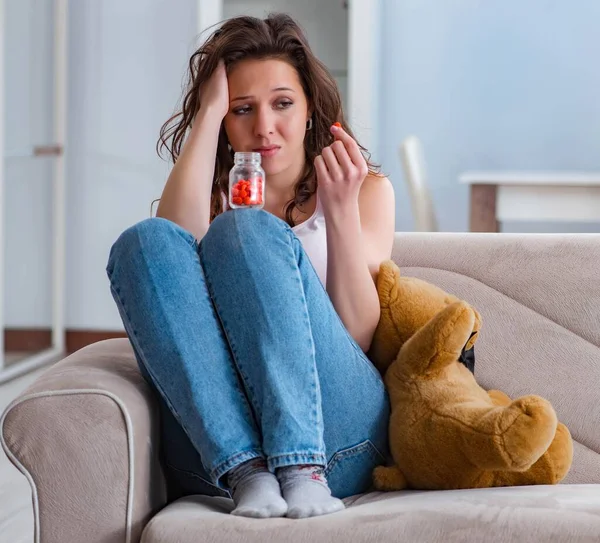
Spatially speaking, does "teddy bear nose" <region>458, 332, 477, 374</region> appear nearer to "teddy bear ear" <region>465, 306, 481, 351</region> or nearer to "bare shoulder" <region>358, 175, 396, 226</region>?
"teddy bear ear" <region>465, 306, 481, 351</region>

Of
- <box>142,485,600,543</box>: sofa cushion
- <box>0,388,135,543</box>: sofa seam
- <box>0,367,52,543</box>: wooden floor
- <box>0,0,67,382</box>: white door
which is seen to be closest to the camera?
<box>142,485,600,543</box>: sofa cushion

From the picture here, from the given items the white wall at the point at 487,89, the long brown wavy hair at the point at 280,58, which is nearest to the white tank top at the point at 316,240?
the long brown wavy hair at the point at 280,58

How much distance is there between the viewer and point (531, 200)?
340 centimetres

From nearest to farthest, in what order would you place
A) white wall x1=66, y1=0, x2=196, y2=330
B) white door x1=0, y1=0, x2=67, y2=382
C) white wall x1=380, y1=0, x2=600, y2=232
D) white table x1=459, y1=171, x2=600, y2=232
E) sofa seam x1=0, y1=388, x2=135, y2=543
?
sofa seam x1=0, y1=388, x2=135, y2=543
white table x1=459, y1=171, x2=600, y2=232
white door x1=0, y1=0, x2=67, y2=382
white wall x1=66, y1=0, x2=196, y2=330
white wall x1=380, y1=0, x2=600, y2=232

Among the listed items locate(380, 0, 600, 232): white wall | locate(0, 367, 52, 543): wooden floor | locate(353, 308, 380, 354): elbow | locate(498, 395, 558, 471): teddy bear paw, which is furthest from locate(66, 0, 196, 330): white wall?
locate(498, 395, 558, 471): teddy bear paw

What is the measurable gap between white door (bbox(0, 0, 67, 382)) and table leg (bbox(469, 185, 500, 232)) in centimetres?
174

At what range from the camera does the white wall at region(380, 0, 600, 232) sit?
15.4 ft

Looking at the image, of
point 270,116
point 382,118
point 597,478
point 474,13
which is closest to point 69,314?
point 382,118

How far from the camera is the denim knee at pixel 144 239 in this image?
4.31ft

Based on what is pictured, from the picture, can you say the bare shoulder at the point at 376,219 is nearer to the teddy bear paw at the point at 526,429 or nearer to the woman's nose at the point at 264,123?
the woman's nose at the point at 264,123

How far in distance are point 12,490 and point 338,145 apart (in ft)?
4.64

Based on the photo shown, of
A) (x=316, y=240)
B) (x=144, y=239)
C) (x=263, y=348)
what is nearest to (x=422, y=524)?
(x=263, y=348)

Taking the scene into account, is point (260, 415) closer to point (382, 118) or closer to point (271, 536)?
point (271, 536)

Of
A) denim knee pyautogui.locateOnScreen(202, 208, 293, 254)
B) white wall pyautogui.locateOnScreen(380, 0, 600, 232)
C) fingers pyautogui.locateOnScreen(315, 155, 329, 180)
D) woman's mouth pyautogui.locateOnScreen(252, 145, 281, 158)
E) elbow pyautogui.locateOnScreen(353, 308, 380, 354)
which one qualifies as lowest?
elbow pyautogui.locateOnScreen(353, 308, 380, 354)
